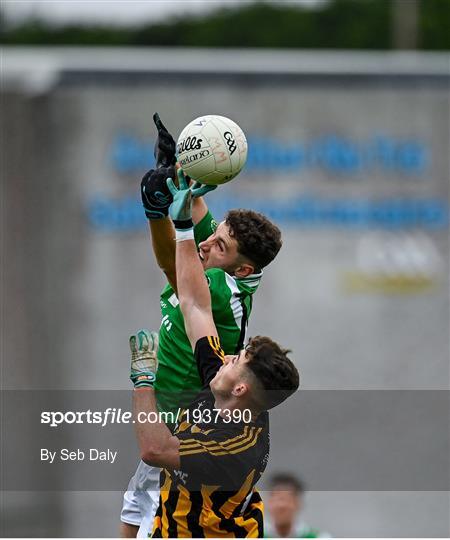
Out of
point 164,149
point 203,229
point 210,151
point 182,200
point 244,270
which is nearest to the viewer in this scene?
point 182,200

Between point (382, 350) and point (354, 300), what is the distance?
768 millimetres

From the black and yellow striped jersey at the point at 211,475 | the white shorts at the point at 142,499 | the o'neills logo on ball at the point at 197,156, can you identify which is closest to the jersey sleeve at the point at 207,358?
the black and yellow striped jersey at the point at 211,475

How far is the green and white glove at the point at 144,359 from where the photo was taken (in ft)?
20.2

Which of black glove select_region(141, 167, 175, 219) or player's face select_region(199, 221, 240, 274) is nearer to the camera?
black glove select_region(141, 167, 175, 219)

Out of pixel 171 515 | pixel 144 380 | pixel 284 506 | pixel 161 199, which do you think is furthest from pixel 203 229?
pixel 284 506

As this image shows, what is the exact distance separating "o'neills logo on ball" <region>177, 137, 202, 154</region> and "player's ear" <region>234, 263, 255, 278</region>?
751mm

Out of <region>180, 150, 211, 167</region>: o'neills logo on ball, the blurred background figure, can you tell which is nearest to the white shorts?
<region>180, 150, 211, 167</region>: o'neills logo on ball

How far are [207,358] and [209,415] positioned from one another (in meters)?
0.33

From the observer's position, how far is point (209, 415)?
6301 millimetres

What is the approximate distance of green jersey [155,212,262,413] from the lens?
660 cm

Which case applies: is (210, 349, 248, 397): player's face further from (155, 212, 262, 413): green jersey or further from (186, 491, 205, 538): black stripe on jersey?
(186, 491, 205, 538): black stripe on jersey

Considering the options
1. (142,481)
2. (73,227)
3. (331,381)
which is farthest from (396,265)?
(142,481)

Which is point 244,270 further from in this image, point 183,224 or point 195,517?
point 195,517

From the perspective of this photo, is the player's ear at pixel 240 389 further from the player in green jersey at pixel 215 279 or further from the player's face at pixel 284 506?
the player's face at pixel 284 506
